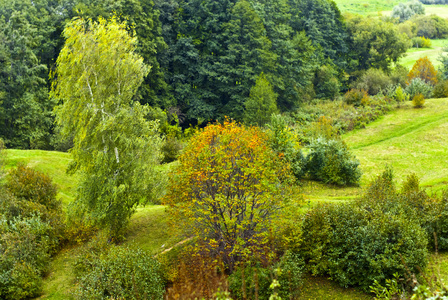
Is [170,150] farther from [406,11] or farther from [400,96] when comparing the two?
[406,11]

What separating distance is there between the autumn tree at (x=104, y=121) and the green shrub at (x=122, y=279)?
3.20 metres

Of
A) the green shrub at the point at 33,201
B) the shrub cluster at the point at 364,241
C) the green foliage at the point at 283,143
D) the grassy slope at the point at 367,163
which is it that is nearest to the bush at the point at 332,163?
the grassy slope at the point at 367,163

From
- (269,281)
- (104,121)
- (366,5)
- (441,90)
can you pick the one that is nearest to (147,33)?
(104,121)

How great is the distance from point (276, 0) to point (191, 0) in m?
14.1

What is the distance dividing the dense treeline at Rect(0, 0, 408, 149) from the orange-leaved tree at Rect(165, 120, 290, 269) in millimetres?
23573

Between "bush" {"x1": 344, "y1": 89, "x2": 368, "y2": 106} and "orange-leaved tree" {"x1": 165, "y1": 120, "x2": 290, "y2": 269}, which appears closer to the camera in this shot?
"orange-leaved tree" {"x1": 165, "y1": 120, "x2": 290, "y2": 269}

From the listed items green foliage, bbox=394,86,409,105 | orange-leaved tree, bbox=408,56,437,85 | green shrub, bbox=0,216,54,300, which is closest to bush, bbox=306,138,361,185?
green shrub, bbox=0,216,54,300

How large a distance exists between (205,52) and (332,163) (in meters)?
31.1

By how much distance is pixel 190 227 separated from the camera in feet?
48.7

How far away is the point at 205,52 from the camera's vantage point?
166 feet

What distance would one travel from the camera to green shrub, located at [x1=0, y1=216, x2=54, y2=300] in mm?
14703

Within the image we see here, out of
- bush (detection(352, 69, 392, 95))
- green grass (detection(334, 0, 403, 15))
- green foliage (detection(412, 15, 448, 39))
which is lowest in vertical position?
bush (detection(352, 69, 392, 95))

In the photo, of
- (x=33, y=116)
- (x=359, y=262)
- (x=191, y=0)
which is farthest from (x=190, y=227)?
(x=191, y=0)

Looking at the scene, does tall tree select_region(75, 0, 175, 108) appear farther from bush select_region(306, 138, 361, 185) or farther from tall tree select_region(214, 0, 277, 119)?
bush select_region(306, 138, 361, 185)
